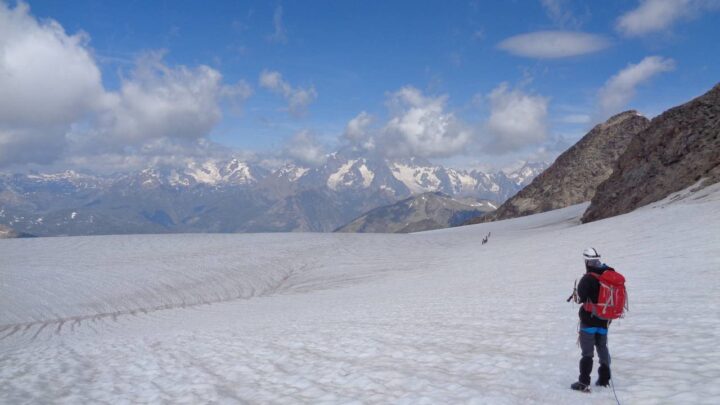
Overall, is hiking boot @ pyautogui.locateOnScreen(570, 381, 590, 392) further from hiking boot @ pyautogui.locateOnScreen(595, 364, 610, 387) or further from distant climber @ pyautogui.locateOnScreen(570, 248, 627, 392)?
hiking boot @ pyautogui.locateOnScreen(595, 364, 610, 387)

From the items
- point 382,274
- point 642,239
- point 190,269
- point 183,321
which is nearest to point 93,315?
point 183,321

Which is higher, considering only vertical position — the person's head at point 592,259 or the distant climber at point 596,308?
the person's head at point 592,259

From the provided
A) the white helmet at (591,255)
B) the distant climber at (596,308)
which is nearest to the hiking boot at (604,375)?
the distant climber at (596,308)

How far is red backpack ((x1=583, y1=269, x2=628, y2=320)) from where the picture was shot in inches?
311

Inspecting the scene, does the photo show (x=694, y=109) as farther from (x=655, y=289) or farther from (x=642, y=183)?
(x=655, y=289)

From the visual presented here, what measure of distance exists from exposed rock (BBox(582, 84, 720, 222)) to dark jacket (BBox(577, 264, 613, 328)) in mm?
36638

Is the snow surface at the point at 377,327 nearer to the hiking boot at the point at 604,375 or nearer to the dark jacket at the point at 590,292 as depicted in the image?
the hiking boot at the point at 604,375

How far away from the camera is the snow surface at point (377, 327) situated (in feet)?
31.3

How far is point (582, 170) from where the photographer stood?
4291 inches

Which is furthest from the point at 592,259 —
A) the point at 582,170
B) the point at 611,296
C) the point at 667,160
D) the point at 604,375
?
the point at 582,170

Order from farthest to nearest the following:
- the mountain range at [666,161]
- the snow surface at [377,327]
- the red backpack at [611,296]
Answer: the mountain range at [666,161] → the snow surface at [377,327] → the red backpack at [611,296]

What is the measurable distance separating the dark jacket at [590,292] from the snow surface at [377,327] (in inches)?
46.1

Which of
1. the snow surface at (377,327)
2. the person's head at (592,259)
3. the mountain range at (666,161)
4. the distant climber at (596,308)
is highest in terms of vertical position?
the mountain range at (666,161)

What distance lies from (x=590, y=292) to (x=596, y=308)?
0.27 metres
